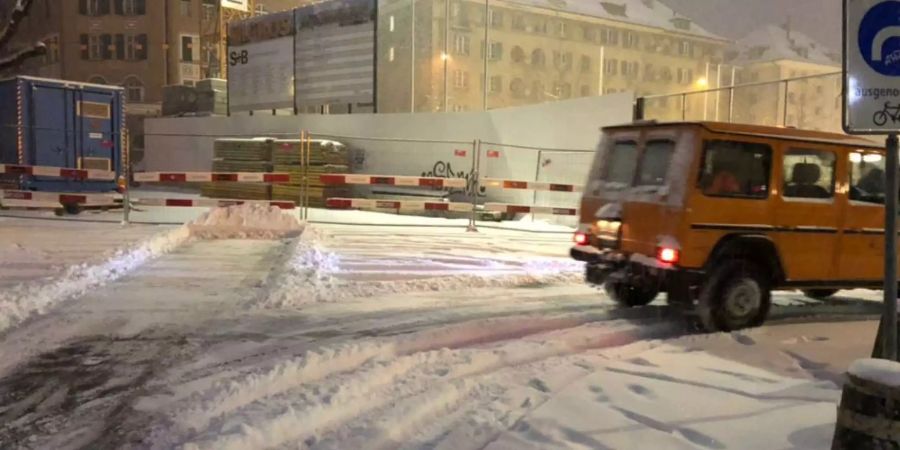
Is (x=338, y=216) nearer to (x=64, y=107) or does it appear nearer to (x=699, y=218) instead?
(x=64, y=107)

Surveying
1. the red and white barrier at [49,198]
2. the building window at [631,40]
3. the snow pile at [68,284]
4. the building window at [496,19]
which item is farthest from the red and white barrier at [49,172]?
the building window at [631,40]

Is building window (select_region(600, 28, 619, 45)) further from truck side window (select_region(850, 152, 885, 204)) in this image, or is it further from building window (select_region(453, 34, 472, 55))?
truck side window (select_region(850, 152, 885, 204))

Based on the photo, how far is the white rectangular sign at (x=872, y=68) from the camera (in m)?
4.25

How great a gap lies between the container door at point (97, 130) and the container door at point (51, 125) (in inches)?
10.1

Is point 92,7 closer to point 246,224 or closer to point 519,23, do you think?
point 519,23

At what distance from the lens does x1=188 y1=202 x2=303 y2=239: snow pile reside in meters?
13.8

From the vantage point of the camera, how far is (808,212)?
7.61 m

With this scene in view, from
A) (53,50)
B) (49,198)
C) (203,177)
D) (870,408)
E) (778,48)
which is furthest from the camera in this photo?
(778,48)

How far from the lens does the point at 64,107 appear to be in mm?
18078

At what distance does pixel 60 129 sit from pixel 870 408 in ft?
59.1

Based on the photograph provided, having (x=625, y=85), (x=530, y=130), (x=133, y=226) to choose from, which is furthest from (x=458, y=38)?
(x=133, y=226)

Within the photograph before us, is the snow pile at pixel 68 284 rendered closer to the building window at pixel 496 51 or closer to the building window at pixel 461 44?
the building window at pixel 461 44

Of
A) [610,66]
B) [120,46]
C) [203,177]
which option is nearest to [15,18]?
[203,177]

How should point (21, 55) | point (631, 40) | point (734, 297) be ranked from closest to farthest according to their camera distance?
point (734, 297), point (21, 55), point (631, 40)
